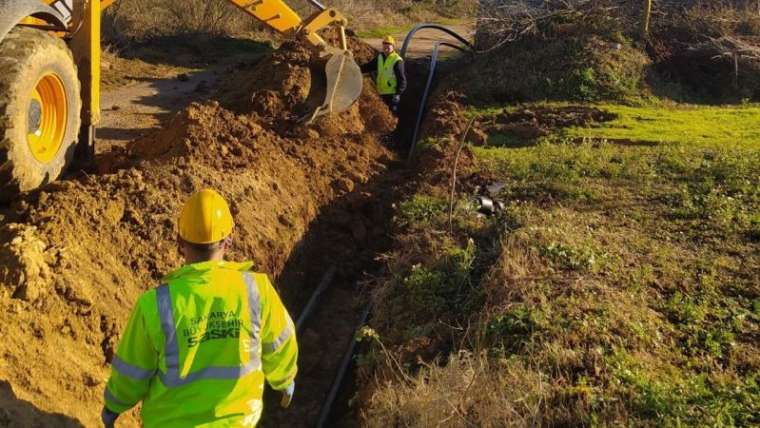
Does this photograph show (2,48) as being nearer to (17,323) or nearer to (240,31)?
(17,323)

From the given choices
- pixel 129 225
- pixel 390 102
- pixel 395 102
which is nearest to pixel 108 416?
pixel 129 225

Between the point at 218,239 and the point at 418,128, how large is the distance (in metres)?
10.5

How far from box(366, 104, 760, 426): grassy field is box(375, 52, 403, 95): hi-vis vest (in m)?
3.98

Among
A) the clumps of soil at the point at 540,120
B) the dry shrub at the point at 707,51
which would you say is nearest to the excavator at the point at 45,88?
the clumps of soil at the point at 540,120

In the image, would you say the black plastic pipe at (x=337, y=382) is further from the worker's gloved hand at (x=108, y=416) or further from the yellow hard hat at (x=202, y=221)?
the yellow hard hat at (x=202, y=221)

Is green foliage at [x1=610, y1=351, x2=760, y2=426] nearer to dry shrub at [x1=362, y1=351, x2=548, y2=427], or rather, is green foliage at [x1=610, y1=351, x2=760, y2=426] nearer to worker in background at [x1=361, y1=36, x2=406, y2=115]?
dry shrub at [x1=362, y1=351, x2=548, y2=427]

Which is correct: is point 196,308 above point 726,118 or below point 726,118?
below

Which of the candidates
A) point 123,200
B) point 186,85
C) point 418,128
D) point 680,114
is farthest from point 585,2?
point 123,200

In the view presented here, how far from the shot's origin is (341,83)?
38.2 feet

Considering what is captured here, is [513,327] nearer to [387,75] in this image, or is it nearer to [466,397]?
[466,397]

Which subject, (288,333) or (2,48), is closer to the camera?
(288,333)

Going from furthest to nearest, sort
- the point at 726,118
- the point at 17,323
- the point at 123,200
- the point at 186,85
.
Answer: the point at 186,85 → the point at 726,118 → the point at 123,200 → the point at 17,323

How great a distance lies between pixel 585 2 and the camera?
17.0 metres

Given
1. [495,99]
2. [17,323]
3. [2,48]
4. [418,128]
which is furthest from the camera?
[495,99]
